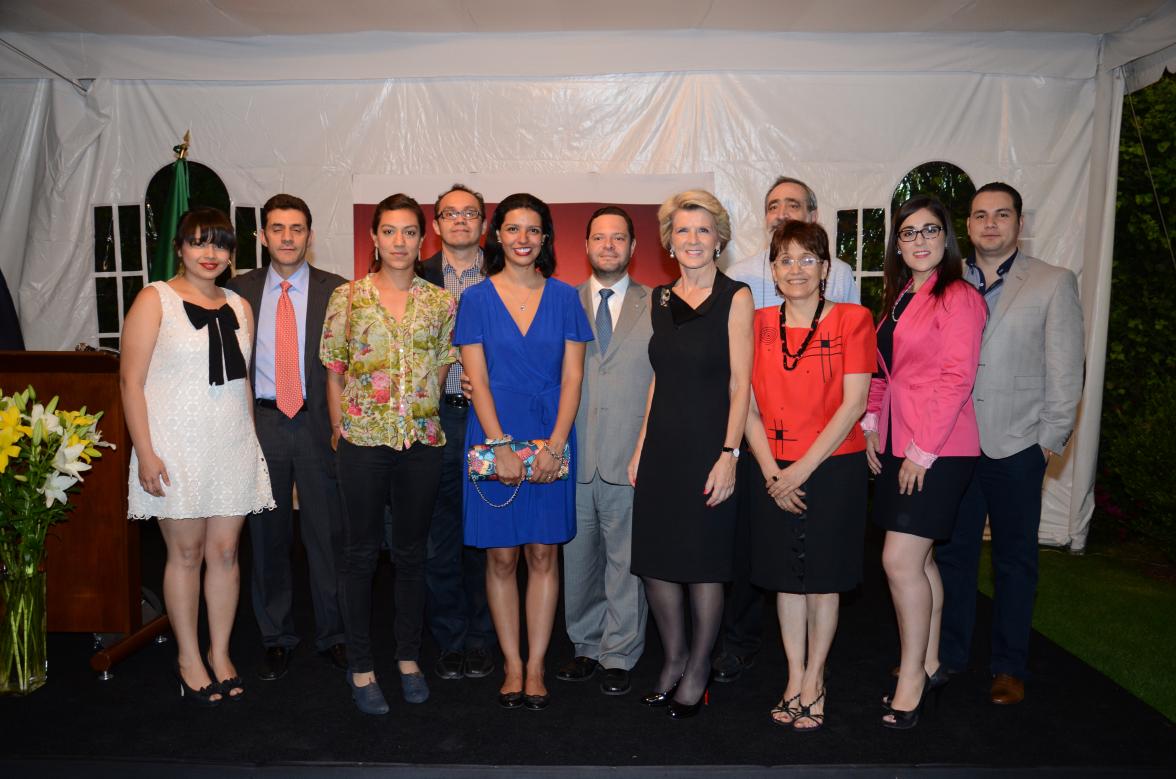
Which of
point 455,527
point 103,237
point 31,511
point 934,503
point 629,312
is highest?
point 103,237

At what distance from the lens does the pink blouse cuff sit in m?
2.95

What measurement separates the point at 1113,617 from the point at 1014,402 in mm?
2165

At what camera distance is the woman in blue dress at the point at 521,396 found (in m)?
3.18

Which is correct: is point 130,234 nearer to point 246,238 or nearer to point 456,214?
point 246,238

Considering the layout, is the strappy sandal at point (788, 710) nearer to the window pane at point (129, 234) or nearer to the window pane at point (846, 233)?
the window pane at point (846, 233)

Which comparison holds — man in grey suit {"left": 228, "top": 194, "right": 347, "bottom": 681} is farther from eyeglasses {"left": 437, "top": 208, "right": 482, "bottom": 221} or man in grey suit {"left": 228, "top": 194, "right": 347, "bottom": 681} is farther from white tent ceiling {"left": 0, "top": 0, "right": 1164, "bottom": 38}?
white tent ceiling {"left": 0, "top": 0, "right": 1164, "bottom": 38}

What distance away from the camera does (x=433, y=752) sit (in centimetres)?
290

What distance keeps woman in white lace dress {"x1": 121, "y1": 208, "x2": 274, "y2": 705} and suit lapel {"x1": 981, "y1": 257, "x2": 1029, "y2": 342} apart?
2847 millimetres

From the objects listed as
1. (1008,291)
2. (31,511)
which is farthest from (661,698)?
(31,511)

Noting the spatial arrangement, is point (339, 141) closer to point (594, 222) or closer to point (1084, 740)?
point (594, 222)

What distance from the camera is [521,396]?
3.21 metres

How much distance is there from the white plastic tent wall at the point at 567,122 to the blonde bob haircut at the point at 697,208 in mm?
2547

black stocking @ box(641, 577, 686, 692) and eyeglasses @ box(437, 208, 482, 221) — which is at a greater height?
eyeglasses @ box(437, 208, 482, 221)

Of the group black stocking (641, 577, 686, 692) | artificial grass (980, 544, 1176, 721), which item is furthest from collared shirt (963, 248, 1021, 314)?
artificial grass (980, 544, 1176, 721)
